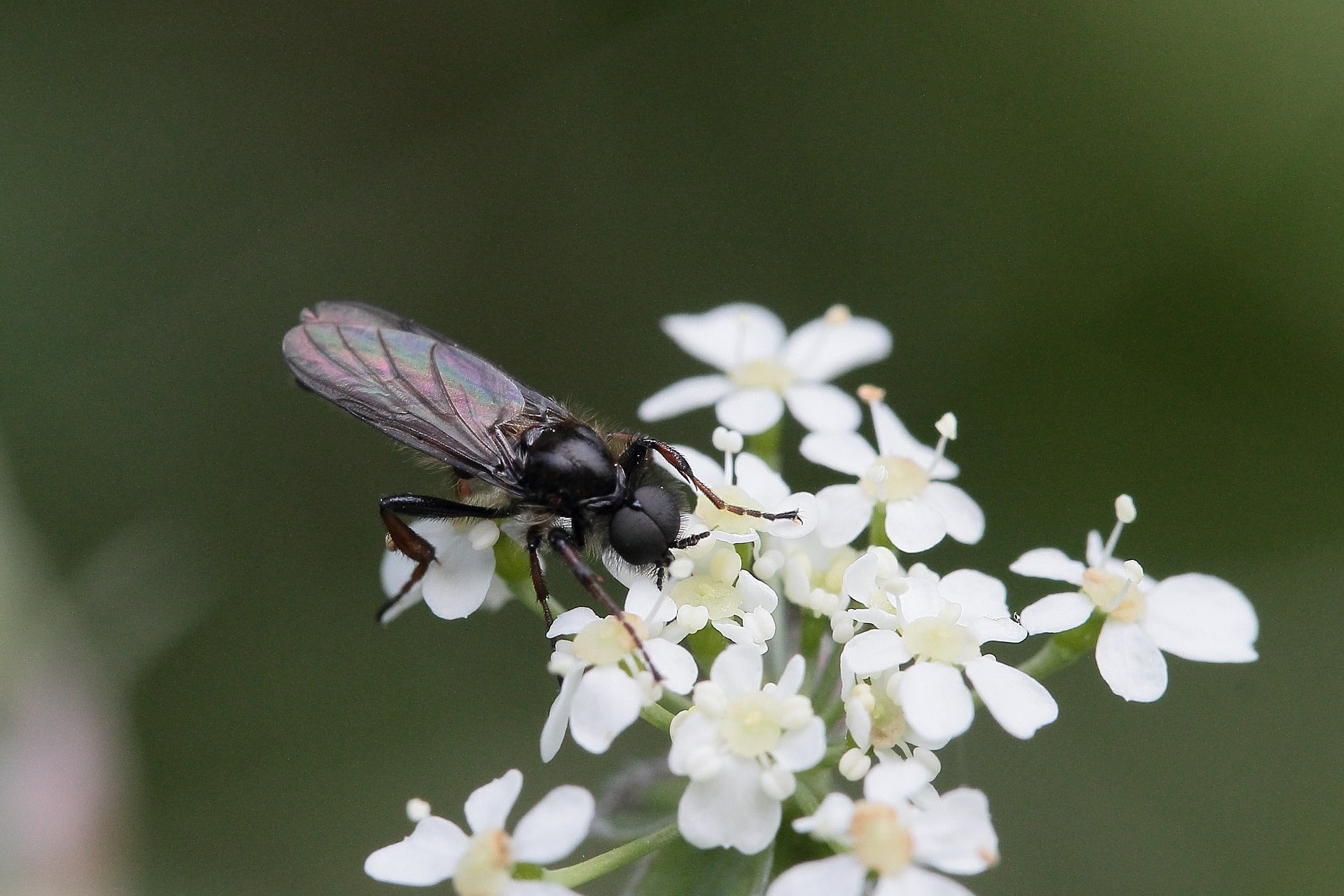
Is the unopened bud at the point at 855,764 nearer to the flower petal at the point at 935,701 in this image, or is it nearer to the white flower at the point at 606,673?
the flower petal at the point at 935,701

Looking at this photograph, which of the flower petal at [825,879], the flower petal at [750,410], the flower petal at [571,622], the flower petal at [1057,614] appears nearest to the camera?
the flower petal at [825,879]

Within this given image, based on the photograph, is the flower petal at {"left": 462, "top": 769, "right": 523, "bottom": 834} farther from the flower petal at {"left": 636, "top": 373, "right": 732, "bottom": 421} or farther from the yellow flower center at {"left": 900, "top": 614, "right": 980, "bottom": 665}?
the flower petal at {"left": 636, "top": 373, "right": 732, "bottom": 421}

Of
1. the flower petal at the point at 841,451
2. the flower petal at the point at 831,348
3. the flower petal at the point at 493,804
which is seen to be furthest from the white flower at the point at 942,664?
the flower petal at the point at 831,348

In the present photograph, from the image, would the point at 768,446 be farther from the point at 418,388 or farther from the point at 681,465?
the point at 418,388

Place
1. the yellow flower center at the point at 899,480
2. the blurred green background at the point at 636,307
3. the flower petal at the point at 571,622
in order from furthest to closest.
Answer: the blurred green background at the point at 636,307 < the yellow flower center at the point at 899,480 < the flower petal at the point at 571,622

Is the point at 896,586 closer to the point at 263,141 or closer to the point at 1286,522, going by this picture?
the point at 1286,522

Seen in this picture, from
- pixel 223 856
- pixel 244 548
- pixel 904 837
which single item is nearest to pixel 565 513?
pixel 904 837
